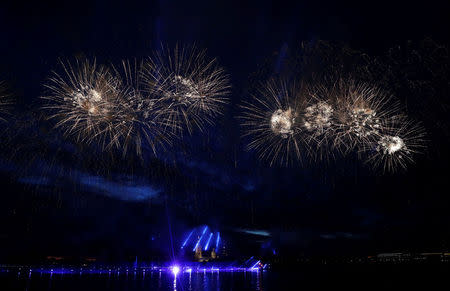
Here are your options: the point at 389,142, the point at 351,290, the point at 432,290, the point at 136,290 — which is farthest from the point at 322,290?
the point at 389,142

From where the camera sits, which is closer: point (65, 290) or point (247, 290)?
point (65, 290)

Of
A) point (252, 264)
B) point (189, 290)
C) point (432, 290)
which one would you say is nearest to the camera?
point (189, 290)

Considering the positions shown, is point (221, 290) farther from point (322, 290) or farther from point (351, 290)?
point (351, 290)

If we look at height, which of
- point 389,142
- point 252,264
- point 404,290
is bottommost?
point 252,264

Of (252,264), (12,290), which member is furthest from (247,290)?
(252,264)

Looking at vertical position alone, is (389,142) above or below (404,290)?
above

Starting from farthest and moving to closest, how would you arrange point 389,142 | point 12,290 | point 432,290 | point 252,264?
point 252,264 < point 432,290 < point 12,290 < point 389,142

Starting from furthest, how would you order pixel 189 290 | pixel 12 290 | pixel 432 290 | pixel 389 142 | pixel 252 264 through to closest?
1. pixel 252 264
2. pixel 432 290
3. pixel 189 290
4. pixel 12 290
5. pixel 389 142

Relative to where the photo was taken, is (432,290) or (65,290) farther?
(432,290)

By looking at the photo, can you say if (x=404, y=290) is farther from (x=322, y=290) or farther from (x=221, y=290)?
(x=221, y=290)
